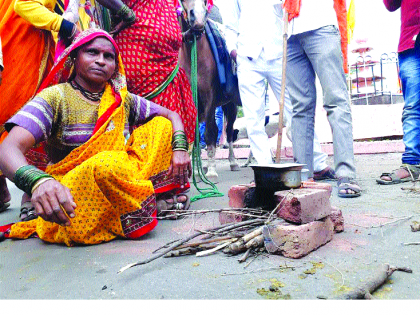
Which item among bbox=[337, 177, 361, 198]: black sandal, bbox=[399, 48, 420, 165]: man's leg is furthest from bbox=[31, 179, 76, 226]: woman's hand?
bbox=[399, 48, 420, 165]: man's leg

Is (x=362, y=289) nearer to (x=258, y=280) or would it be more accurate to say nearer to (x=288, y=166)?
(x=258, y=280)

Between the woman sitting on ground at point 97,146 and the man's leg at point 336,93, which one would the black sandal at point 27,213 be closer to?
the woman sitting on ground at point 97,146

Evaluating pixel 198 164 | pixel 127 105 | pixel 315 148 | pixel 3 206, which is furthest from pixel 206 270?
pixel 315 148

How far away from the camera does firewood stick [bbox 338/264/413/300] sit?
1.24m

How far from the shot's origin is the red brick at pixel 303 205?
1786 mm

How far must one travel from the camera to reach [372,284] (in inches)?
51.5

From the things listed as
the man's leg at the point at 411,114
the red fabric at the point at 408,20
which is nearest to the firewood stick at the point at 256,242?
the man's leg at the point at 411,114

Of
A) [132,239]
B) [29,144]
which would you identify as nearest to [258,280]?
[132,239]

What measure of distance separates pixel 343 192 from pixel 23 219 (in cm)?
229

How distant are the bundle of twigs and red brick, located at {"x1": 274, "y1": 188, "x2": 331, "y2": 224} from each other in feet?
0.17

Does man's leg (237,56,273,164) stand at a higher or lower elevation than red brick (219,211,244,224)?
higher

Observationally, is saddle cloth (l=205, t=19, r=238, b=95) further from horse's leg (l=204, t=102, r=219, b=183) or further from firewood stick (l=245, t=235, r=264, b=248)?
firewood stick (l=245, t=235, r=264, b=248)

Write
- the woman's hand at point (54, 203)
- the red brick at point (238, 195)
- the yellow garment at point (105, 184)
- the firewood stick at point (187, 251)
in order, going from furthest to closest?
the red brick at point (238, 195) < the yellow garment at point (105, 184) < the firewood stick at point (187, 251) < the woman's hand at point (54, 203)

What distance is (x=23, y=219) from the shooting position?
2682mm
